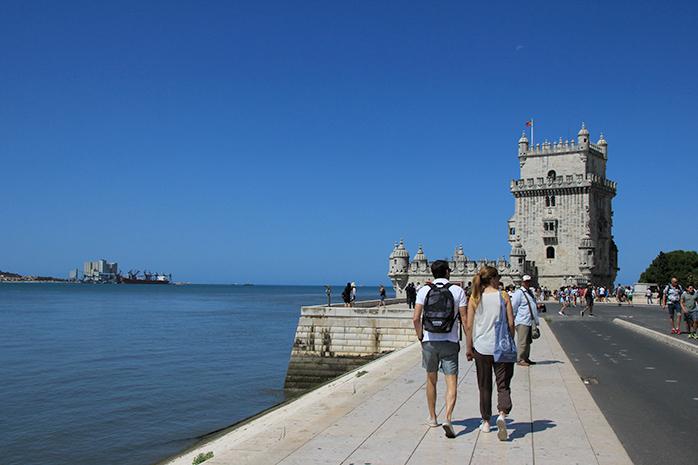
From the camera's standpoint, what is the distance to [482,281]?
9.09 metres

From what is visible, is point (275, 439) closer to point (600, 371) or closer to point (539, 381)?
point (539, 381)

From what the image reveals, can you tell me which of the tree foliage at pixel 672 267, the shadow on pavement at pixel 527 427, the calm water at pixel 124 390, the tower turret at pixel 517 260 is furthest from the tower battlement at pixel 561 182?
the shadow on pavement at pixel 527 427

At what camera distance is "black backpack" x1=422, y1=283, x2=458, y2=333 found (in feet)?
28.6

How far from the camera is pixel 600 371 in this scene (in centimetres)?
1527

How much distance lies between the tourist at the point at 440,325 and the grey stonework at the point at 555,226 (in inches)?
2145

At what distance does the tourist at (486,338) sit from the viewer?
887 cm

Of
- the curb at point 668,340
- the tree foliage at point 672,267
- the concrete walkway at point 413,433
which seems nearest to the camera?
the concrete walkway at point 413,433

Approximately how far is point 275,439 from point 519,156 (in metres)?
64.2

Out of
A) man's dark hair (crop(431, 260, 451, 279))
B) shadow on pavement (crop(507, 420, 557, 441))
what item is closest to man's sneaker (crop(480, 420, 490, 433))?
shadow on pavement (crop(507, 420, 557, 441))

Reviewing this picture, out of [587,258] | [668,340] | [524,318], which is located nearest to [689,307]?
[668,340]

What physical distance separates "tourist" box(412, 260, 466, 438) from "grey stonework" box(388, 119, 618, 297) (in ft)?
179

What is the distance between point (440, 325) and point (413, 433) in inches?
56.5

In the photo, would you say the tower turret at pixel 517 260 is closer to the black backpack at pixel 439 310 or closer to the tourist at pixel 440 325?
the tourist at pixel 440 325

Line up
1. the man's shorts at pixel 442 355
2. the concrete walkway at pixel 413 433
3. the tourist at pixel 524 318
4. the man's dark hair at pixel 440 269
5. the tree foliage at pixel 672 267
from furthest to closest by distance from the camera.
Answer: the tree foliage at pixel 672 267, the tourist at pixel 524 318, the man's dark hair at pixel 440 269, the man's shorts at pixel 442 355, the concrete walkway at pixel 413 433
